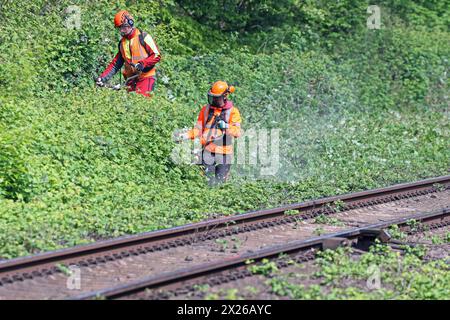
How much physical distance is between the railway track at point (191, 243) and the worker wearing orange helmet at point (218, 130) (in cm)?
182

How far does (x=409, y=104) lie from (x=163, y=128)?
1065 cm

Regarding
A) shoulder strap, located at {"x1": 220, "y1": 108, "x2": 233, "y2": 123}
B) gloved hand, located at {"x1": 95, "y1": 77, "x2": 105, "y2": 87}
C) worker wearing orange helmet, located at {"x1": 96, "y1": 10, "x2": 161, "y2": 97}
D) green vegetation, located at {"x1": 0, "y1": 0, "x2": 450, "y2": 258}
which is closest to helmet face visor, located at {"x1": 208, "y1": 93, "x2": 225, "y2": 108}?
shoulder strap, located at {"x1": 220, "y1": 108, "x2": 233, "y2": 123}

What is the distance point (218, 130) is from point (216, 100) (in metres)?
0.43

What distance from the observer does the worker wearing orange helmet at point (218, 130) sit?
14648mm

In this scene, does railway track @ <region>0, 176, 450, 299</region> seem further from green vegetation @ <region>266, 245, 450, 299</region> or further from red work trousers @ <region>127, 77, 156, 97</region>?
red work trousers @ <region>127, 77, 156, 97</region>

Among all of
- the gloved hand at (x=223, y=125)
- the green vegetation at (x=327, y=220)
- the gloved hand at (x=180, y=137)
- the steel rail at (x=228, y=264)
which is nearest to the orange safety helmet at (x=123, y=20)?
the gloved hand at (x=180, y=137)

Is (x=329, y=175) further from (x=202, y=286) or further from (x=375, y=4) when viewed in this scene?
(x=375, y=4)

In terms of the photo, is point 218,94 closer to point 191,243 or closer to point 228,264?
point 191,243

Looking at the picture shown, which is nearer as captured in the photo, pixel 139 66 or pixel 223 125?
pixel 223 125

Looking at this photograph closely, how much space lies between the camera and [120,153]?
14.8 metres

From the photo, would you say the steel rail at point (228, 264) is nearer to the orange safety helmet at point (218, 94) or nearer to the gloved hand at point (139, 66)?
the orange safety helmet at point (218, 94)

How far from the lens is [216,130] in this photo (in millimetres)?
14773

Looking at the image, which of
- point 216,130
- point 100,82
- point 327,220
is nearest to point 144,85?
point 100,82
